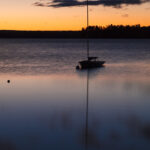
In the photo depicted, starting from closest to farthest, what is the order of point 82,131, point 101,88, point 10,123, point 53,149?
1. point 53,149
2. point 82,131
3. point 10,123
4. point 101,88

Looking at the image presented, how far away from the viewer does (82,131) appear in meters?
11.6

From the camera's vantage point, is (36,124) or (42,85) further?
(42,85)

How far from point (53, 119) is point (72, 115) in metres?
1.20

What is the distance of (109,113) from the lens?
14.1 metres

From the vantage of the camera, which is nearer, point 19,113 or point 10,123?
point 10,123

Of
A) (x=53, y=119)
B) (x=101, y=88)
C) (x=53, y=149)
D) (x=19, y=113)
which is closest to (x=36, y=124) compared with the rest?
(x=53, y=119)

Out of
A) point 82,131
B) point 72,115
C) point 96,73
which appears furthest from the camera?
point 96,73

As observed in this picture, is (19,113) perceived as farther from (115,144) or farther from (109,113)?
(115,144)

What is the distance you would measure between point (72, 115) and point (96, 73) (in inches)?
676

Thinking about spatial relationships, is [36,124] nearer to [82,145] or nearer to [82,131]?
[82,131]

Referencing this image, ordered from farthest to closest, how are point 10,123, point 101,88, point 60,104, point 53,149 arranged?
point 101,88
point 60,104
point 10,123
point 53,149

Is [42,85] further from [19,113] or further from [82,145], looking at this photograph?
[82,145]

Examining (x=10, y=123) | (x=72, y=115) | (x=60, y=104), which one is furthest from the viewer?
(x=60, y=104)

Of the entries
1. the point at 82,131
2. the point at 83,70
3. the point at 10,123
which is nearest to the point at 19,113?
the point at 10,123
